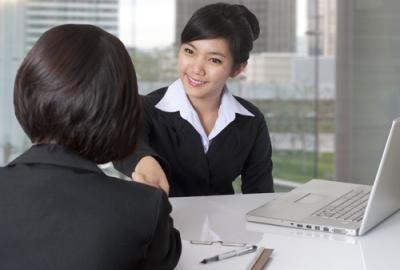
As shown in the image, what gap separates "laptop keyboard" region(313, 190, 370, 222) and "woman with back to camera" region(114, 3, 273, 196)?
40cm

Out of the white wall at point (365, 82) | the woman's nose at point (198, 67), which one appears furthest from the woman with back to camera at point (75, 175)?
the white wall at point (365, 82)

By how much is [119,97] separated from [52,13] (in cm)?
282

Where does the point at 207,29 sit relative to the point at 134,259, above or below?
above

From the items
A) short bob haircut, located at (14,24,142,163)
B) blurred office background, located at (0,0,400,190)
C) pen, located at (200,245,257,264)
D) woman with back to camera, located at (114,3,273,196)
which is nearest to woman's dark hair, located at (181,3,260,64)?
woman with back to camera, located at (114,3,273,196)

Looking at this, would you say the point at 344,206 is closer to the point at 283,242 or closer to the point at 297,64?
the point at 283,242

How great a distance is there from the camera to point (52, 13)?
3.46m

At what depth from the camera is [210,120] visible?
5.99 feet

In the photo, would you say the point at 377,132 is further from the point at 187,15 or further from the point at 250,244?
the point at 250,244

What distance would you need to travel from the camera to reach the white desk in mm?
1054

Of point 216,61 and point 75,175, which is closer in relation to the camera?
point 75,175

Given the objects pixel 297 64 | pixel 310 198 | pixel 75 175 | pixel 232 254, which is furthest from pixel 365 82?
pixel 75 175

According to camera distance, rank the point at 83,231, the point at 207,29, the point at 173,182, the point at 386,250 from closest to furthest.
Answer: the point at 83,231 → the point at 386,250 → the point at 207,29 → the point at 173,182

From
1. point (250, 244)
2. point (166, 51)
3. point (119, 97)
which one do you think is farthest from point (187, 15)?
point (119, 97)

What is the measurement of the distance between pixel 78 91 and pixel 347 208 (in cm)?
82
